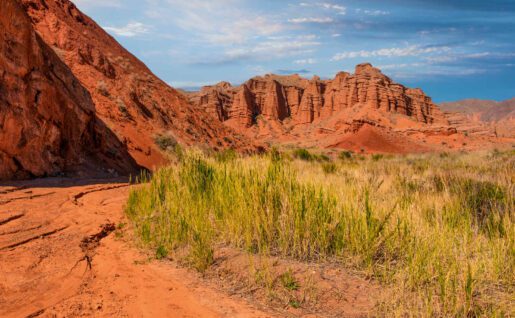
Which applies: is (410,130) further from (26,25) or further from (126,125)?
(26,25)

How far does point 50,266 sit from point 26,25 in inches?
375

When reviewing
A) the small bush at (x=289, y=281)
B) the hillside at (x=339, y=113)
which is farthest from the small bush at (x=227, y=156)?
the hillside at (x=339, y=113)

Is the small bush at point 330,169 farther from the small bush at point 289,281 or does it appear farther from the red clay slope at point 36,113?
the small bush at point 289,281

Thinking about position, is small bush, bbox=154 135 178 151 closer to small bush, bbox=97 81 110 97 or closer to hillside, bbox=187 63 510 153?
small bush, bbox=97 81 110 97

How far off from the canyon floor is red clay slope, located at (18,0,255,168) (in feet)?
35.0

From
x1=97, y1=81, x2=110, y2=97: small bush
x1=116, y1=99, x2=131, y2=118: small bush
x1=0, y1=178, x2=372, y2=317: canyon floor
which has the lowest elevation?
x1=0, y1=178, x2=372, y2=317: canyon floor

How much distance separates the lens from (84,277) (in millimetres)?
3748


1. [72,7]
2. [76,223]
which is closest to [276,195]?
[76,223]

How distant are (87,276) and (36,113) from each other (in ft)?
27.4

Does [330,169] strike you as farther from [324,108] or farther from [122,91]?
[324,108]

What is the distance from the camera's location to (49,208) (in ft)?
21.6

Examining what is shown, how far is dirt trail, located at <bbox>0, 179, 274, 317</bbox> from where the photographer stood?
3.06 m

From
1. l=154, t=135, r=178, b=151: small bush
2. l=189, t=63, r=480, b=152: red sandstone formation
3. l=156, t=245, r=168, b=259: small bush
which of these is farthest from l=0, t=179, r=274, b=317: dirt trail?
l=189, t=63, r=480, b=152: red sandstone formation

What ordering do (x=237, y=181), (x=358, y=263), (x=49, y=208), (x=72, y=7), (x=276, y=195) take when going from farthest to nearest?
(x=72, y=7) → (x=49, y=208) → (x=237, y=181) → (x=276, y=195) → (x=358, y=263)
